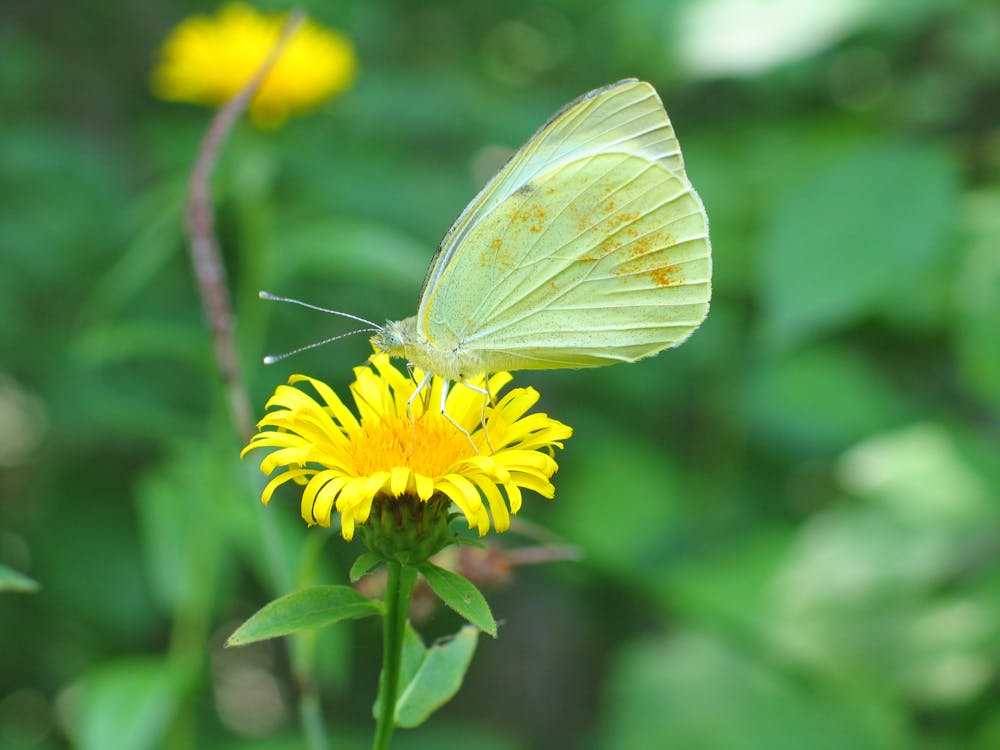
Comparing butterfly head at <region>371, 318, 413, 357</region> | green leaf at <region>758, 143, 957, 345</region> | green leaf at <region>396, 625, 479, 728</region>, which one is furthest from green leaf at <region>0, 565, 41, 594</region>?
green leaf at <region>758, 143, 957, 345</region>

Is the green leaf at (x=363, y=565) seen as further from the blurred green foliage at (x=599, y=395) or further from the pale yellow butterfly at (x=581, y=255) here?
the blurred green foliage at (x=599, y=395)

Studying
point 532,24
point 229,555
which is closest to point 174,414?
point 229,555

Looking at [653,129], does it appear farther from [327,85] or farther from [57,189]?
[57,189]

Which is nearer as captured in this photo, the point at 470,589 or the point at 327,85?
the point at 470,589

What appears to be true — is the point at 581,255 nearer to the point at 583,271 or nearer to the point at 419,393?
the point at 583,271

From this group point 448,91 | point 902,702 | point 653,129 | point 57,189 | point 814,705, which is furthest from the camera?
point 448,91

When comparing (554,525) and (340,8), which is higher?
(340,8)

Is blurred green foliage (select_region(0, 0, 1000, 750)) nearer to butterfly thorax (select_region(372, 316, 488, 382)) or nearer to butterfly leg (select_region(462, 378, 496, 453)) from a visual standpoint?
butterfly thorax (select_region(372, 316, 488, 382))
